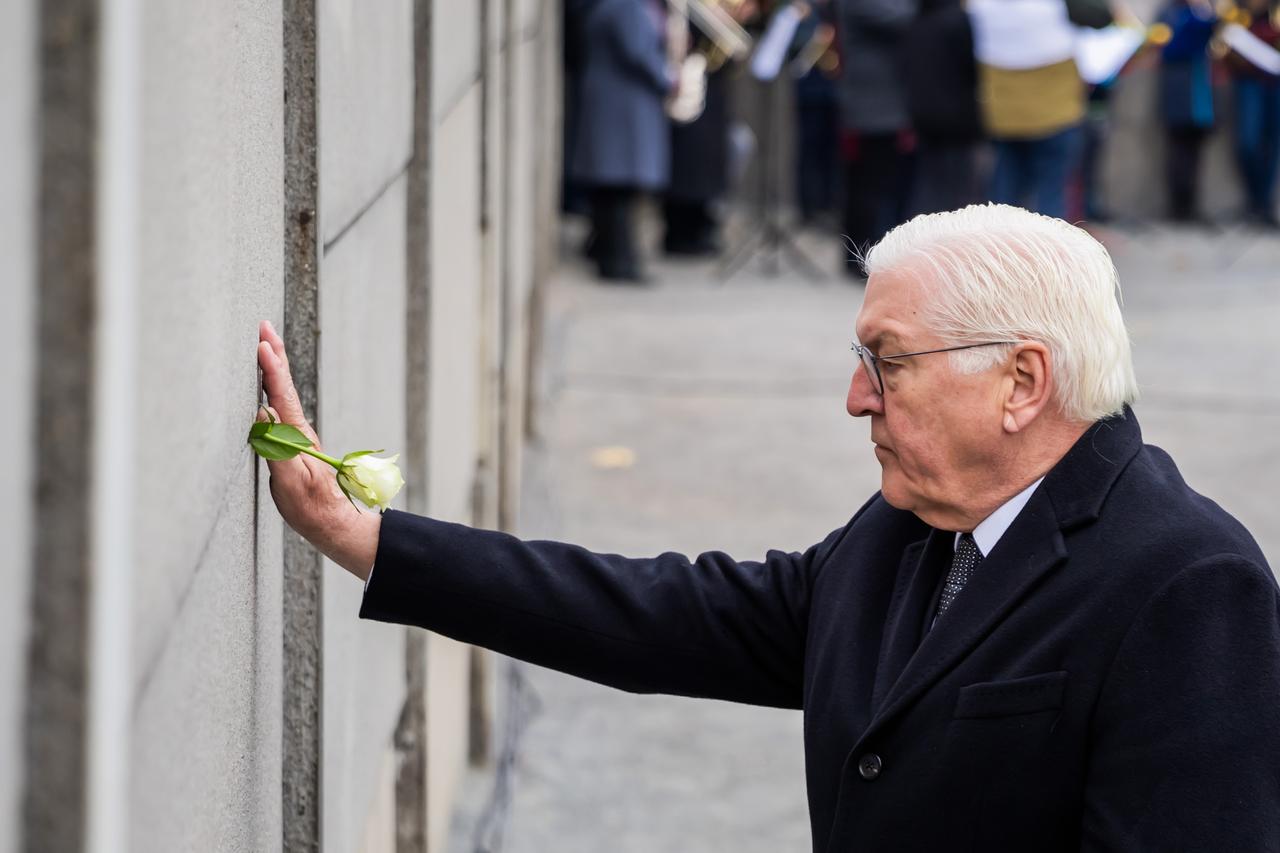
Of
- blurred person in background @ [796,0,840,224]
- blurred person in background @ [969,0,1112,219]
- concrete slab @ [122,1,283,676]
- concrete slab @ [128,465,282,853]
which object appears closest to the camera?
concrete slab @ [122,1,283,676]

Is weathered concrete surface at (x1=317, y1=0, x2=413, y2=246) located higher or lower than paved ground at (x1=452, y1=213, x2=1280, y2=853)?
higher

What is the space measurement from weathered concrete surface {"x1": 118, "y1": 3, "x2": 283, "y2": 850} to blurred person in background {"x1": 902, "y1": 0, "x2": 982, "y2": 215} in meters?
9.04

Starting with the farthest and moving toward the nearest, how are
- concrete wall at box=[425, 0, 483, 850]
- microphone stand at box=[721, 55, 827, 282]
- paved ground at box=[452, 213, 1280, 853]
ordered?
microphone stand at box=[721, 55, 827, 282] → paved ground at box=[452, 213, 1280, 853] → concrete wall at box=[425, 0, 483, 850]

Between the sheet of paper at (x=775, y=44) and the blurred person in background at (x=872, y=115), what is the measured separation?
55 centimetres

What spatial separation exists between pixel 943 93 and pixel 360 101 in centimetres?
872

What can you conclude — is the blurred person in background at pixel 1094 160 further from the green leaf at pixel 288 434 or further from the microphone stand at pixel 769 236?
the green leaf at pixel 288 434

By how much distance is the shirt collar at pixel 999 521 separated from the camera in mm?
2210

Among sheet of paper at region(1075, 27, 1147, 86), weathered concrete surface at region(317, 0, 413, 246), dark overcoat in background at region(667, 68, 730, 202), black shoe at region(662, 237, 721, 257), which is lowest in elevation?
weathered concrete surface at region(317, 0, 413, 246)

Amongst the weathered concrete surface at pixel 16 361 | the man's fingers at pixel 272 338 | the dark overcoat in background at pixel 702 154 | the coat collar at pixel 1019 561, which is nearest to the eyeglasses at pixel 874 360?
the coat collar at pixel 1019 561

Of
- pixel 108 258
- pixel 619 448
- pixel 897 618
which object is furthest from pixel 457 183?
pixel 619 448

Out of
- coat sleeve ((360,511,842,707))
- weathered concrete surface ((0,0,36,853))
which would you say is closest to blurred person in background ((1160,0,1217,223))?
coat sleeve ((360,511,842,707))

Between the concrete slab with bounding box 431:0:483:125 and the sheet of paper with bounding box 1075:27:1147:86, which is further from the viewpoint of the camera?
the sheet of paper with bounding box 1075:27:1147:86

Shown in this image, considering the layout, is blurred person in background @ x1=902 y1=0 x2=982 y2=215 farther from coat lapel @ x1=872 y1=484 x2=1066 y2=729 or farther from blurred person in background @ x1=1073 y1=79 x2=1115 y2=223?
coat lapel @ x1=872 y1=484 x2=1066 y2=729

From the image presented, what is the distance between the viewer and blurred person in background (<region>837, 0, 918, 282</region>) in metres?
11.2
